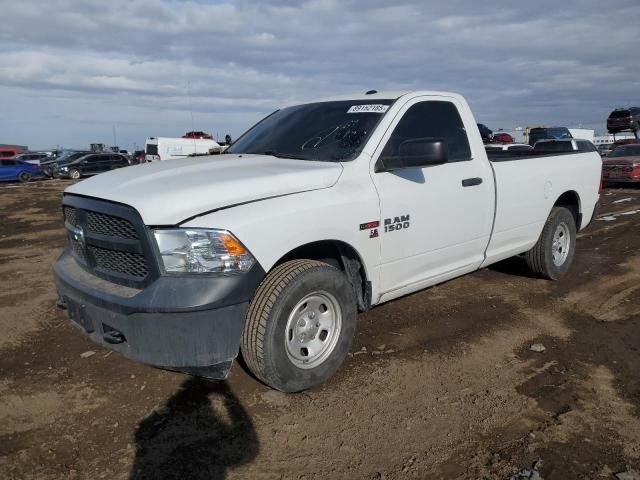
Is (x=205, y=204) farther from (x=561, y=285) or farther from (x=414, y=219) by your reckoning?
(x=561, y=285)

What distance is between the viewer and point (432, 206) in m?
4.12

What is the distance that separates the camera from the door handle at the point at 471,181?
444 centimetres

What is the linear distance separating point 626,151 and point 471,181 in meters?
18.0

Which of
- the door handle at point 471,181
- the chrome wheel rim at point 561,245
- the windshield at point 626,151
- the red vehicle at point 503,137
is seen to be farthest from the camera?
the red vehicle at point 503,137

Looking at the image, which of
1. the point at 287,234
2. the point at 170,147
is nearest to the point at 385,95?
the point at 287,234

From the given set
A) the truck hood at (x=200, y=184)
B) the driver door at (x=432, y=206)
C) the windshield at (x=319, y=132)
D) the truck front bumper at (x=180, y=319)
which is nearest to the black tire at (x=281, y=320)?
the truck front bumper at (x=180, y=319)

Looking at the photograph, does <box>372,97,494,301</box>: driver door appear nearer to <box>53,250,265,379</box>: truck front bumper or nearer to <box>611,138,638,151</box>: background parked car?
<box>53,250,265,379</box>: truck front bumper

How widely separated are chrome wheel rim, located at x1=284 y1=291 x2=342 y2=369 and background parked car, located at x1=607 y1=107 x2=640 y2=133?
37416mm

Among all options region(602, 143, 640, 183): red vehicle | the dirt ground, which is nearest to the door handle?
the dirt ground

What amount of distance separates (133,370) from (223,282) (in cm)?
142

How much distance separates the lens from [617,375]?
3.72 metres

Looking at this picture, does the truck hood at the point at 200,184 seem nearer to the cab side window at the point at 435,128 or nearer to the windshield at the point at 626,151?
the cab side window at the point at 435,128

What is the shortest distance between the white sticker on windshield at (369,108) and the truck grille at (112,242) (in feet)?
6.74

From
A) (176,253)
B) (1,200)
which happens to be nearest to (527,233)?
(176,253)
